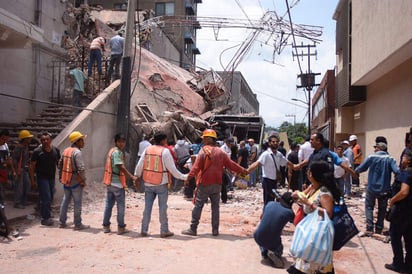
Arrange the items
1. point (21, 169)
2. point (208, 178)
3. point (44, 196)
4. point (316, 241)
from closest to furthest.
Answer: point (316, 241), point (208, 178), point (44, 196), point (21, 169)

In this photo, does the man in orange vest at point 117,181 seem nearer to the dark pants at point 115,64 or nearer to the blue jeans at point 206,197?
the blue jeans at point 206,197

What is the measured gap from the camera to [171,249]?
220 inches

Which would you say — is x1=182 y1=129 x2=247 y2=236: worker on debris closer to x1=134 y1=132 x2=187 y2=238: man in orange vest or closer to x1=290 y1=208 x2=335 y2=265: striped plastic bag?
x1=134 y1=132 x2=187 y2=238: man in orange vest

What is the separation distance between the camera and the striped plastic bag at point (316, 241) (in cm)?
304

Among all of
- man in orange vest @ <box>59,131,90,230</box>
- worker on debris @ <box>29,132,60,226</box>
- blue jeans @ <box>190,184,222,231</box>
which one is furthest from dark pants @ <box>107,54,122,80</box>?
blue jeans @ <box>190,184,222,231</box>

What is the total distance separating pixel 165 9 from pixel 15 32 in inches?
1723

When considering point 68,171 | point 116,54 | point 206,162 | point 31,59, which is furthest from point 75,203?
point 116,54

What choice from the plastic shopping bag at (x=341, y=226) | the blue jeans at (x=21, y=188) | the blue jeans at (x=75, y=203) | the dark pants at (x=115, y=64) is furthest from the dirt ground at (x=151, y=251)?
the dark pants at (x=115, y=64)

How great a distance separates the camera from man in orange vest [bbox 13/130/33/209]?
7.54 m

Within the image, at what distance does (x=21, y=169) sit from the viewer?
7.59 m

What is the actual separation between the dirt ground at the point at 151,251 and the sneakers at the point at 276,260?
8cm

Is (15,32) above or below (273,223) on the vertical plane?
above

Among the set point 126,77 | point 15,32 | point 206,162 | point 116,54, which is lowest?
point 206,162

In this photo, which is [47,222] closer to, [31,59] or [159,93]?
[31,59]
